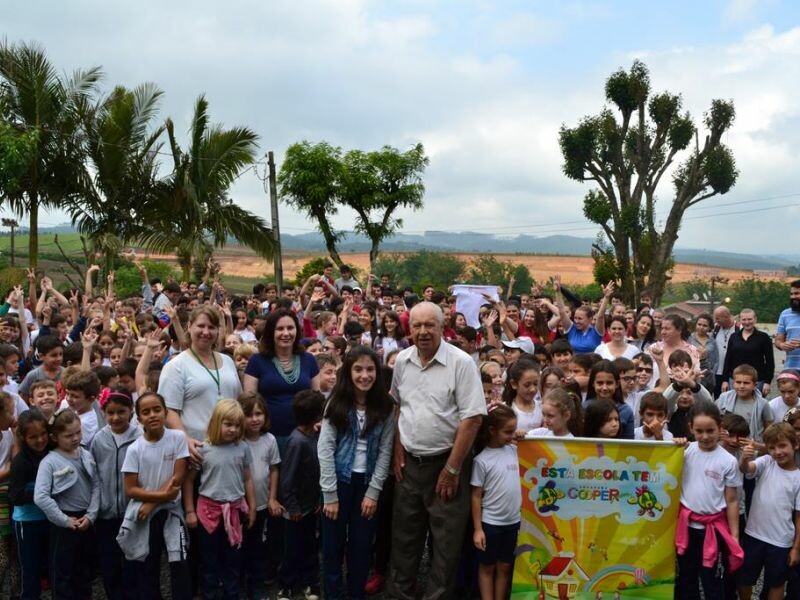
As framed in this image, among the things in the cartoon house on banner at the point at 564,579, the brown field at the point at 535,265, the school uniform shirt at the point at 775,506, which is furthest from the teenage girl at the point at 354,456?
the brown field at the point at 535,265

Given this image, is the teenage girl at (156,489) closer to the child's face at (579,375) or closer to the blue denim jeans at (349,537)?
the blue denim jeans at (349,537)

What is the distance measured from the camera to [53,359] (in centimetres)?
705

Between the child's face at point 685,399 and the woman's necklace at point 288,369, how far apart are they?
2.88 meters

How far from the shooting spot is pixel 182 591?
5258 mm

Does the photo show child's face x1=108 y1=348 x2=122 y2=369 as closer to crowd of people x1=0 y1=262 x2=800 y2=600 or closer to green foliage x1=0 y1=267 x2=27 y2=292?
crowd of people x1=0 y1=262 x2=800 y2=600

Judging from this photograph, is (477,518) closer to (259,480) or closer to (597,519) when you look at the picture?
(597,519)

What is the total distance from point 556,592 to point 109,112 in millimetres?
17414

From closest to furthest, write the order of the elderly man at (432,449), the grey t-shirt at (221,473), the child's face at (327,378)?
the elderly man at (432,449) → the grey t-shirt at (221,473) → the child's face at (327,378)

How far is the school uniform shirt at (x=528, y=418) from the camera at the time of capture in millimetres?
5809

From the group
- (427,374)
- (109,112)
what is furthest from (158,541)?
(109,112)

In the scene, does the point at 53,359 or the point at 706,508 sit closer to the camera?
the point at 706,508

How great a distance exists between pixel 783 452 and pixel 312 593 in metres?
3.31

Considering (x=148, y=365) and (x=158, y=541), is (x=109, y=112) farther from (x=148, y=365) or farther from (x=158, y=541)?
(x=158, y=541)

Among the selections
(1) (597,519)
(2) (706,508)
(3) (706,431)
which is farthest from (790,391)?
(1) (597,519)
